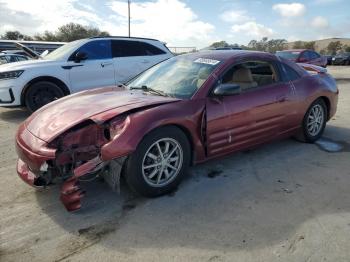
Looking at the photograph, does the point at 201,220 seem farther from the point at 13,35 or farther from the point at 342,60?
the point at 13,35

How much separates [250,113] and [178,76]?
100 centimetres

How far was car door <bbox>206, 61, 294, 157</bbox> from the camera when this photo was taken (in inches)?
155

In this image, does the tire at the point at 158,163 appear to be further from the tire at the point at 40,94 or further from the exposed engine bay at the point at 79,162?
the tire at the point at 40,94

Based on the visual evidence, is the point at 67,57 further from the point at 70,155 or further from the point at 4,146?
the point at 70,155

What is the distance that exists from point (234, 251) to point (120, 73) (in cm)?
662

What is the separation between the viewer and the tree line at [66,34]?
5022 cm

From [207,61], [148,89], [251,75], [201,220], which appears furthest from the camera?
[251,75]

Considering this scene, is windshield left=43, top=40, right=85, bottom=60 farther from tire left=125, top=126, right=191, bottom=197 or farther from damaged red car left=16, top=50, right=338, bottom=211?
tire left=125, top=126, right=191, bottom=197

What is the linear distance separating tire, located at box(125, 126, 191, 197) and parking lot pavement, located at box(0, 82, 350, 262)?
0.47 feet

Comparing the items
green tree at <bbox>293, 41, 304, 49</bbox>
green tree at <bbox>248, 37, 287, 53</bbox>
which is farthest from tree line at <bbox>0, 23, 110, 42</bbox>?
green tree at <bbox>293, 41, 304, 49</bbox>

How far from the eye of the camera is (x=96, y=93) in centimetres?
427

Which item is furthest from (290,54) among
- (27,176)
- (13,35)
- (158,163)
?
(13,35)

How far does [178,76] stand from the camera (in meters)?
4.30

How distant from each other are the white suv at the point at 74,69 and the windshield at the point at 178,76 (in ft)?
10.1
